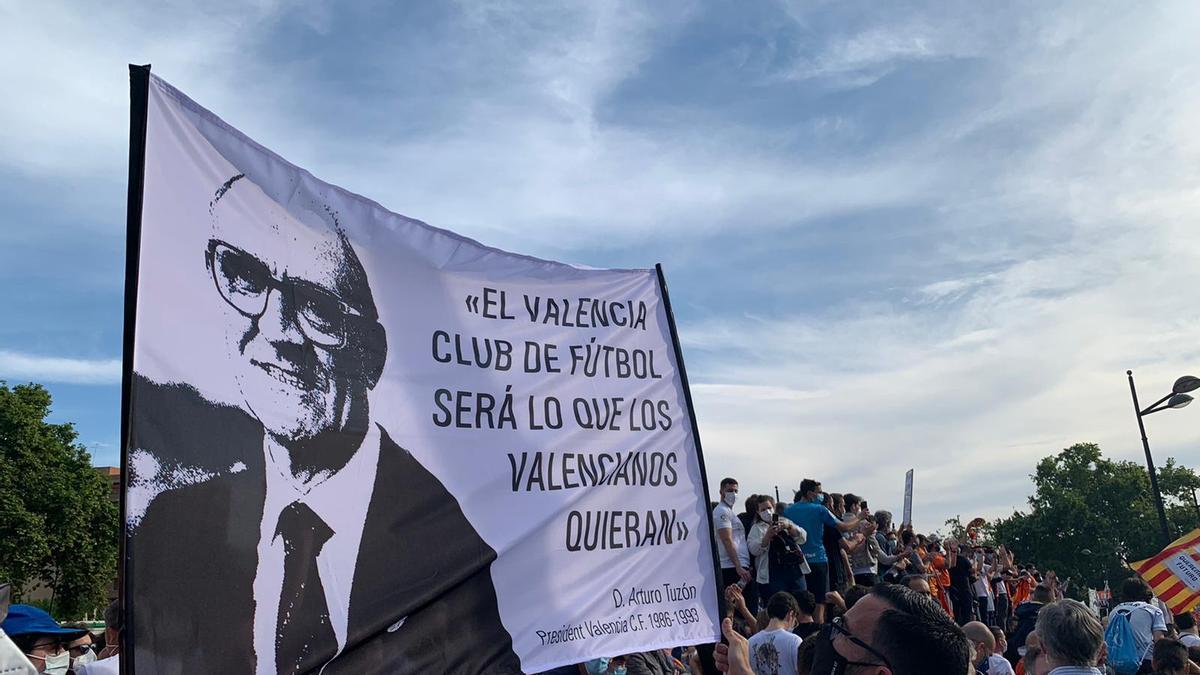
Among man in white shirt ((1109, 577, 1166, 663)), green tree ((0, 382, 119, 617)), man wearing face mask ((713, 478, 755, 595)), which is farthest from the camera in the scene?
green tree ((0, 382, 119, 617))

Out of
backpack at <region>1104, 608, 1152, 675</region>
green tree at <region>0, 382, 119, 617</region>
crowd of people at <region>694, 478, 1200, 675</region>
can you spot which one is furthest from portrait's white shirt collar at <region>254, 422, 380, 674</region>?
green tree at <region>0, 382, 119, 617</region>

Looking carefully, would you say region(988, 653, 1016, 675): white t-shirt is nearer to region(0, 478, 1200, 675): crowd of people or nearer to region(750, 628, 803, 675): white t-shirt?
region(0, 478, 1200, 675): crowd of people

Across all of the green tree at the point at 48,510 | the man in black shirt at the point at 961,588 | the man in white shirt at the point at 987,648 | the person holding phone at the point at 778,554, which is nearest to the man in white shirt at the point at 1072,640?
the man in white shirt at the point at 987,648

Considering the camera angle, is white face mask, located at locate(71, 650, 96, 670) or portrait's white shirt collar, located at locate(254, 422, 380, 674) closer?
portrait's white shirt collar, located at locate(254, 422, 380, 674)

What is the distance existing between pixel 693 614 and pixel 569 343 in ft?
5.63

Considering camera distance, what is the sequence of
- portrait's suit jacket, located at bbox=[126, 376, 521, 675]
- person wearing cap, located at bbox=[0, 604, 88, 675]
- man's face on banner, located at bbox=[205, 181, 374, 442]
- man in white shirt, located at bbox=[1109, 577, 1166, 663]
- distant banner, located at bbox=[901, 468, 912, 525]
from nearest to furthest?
portrait's suit jacket, located at bbox=[126, 376, 521, 675] → man's face on banner, located at bbox=[205, 181, 374, 442] → person wearing cap, located at bbox=[0, 604, 88, 675] → man in white shirt, located at bbox=[1109, 577, 1166, 663] → distant banner, located at bbox=[901, 468, 912, 525]

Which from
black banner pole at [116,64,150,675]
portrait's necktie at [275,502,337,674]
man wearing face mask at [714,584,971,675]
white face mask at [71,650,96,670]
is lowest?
man wearing face mask at [714,584,971,675]

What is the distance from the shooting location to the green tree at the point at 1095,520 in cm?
7169

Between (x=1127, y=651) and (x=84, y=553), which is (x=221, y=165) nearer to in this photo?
(x=1127, y=651)

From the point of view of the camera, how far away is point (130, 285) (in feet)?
11.0

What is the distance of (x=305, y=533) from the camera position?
3766mm

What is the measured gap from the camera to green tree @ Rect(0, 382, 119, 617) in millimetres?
45094

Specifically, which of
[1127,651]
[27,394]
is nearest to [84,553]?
[27,394]

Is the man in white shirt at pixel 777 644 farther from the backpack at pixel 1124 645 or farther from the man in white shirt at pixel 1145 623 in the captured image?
the man in white shirt at pixel 1145 623
